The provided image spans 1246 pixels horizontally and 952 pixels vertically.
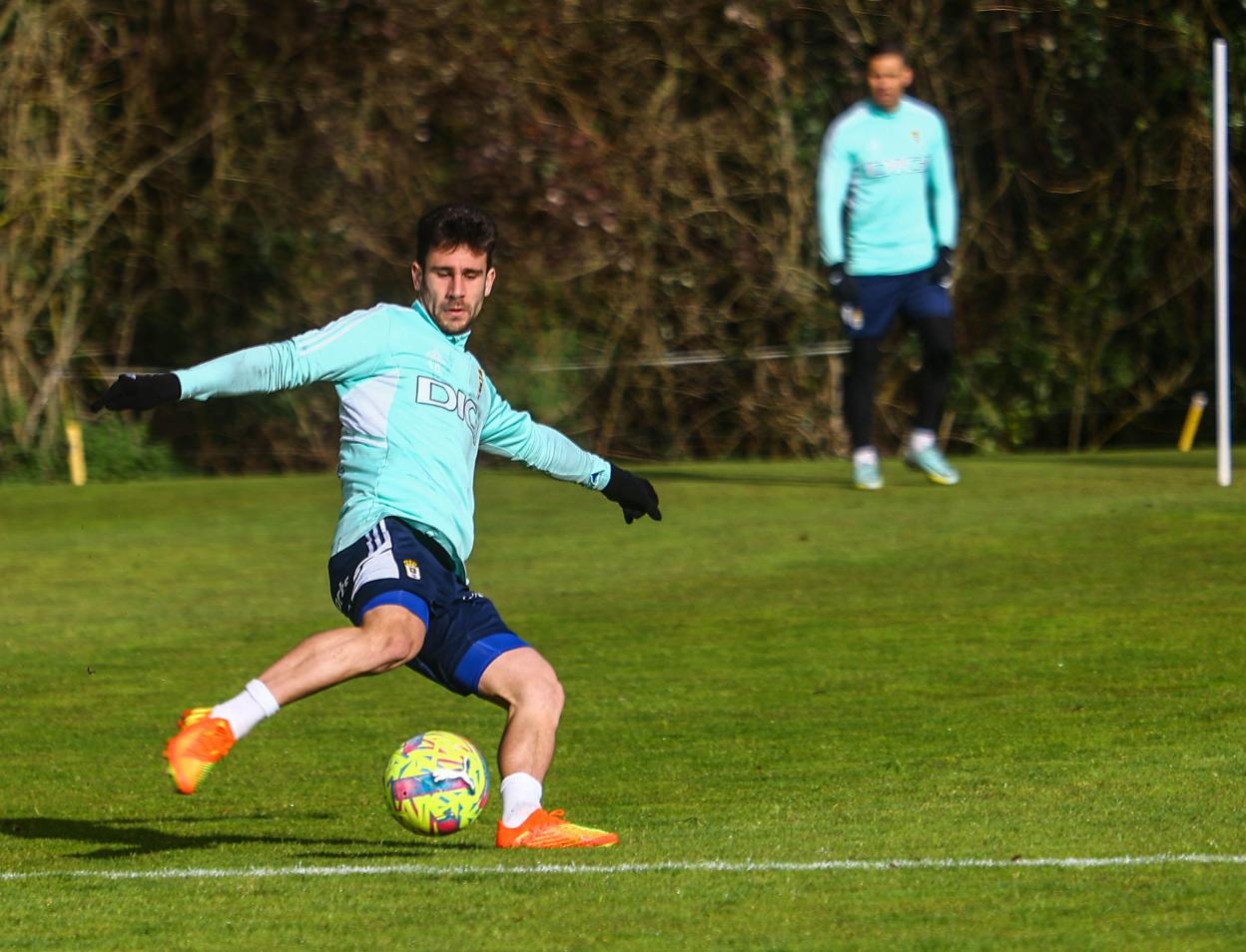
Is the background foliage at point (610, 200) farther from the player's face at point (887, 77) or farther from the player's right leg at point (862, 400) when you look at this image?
the player's face at point (887, 77)

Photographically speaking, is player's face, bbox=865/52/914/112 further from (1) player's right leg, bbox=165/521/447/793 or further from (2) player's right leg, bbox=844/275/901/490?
(1) player's right leg, bbox=165/521/447/793

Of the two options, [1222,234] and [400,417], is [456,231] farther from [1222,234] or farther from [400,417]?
[1222,234]

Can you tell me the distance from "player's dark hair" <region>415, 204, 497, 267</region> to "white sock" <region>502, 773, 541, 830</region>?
1.42 meters

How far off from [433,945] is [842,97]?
15.0m

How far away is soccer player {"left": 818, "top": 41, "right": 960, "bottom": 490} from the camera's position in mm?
12625

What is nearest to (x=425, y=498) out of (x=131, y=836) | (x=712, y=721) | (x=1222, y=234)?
(x=131, y=836)

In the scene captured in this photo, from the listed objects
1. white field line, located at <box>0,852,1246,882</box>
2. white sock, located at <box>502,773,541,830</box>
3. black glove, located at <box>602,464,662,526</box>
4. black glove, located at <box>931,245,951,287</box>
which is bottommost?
white field line, located at <box>0,852,1246,882</box>

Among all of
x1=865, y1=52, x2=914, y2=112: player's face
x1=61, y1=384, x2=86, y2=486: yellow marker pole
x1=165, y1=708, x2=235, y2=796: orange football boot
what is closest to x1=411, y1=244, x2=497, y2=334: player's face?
x1=165, y1=708, x2=235, y2=796: orange football boot

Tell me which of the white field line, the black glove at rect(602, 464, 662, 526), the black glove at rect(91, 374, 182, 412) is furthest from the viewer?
the black glove at rect(602, 464, 662, 526)

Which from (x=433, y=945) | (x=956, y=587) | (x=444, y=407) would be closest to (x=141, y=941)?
(x=433, y=945)

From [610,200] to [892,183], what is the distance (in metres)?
6.17

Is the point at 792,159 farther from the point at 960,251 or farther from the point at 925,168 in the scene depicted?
the point at 925,168

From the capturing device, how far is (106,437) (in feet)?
58.4

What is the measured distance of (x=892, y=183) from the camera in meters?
12.7
